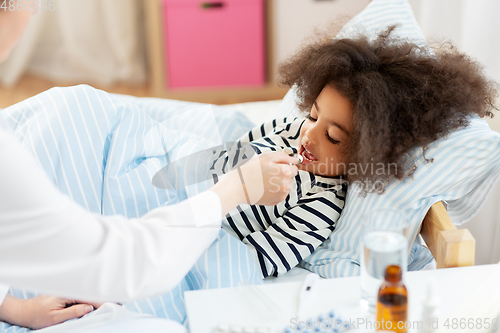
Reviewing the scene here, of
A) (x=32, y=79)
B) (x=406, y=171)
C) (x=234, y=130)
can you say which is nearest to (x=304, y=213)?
(x=406, y=171)

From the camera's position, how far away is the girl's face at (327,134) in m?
1.09

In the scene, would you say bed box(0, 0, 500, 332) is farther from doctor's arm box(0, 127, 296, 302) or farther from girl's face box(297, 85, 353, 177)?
doctor's arm box(0, 127, 296, 302)

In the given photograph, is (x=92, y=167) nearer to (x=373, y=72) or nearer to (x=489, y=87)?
(x=373, y=72)

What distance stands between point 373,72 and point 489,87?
0.30 m

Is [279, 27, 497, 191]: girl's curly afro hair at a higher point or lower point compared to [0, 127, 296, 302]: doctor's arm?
higher

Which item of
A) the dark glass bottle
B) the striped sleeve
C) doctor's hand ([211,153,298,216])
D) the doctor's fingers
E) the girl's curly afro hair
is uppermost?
the girl's curly afro hair

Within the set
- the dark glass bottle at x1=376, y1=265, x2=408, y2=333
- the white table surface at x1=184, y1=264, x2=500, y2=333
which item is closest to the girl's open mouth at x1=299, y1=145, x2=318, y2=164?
Answer: the white table surface at x1=184, y1=264, x2=500, y2=333

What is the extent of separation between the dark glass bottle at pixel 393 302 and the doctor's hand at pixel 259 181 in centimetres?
26

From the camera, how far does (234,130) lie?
148 cm

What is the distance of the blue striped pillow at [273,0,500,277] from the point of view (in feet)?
3.29

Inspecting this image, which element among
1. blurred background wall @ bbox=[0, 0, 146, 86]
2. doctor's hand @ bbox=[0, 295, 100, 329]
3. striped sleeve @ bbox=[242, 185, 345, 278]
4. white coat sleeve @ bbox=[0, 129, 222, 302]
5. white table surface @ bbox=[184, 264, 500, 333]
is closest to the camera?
white coat sleeve @ bbox=[0, 129, 222, 302]

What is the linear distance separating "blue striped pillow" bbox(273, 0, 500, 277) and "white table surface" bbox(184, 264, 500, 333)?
8.8 inches

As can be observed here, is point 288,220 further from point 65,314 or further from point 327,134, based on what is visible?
point 65,314

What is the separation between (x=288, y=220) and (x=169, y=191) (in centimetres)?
28
